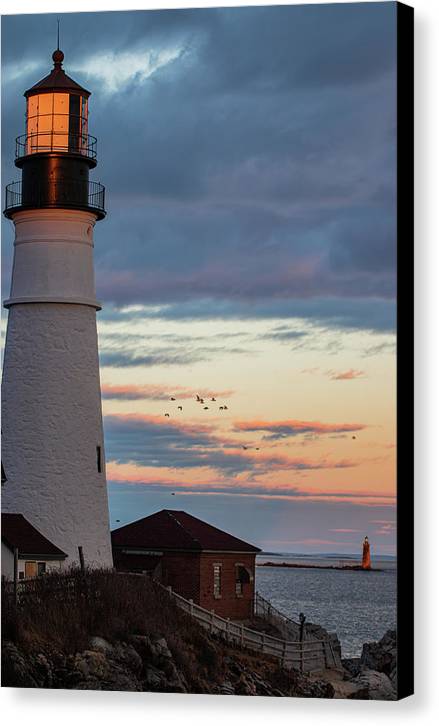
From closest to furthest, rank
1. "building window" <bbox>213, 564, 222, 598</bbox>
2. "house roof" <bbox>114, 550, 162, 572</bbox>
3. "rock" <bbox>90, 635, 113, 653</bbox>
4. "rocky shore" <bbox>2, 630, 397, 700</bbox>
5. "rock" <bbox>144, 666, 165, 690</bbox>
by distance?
"rocky shore" <bbox>2, 630, 397, 700</bbox> → "rock" <bbox>144, 666, 165, 690</bbox> → "rock" <bbox>90, 635, 113, 653</bbox> → "house roof" <bbox>114, 550, 162, 572</bbox> → "building window" <bbox>213, 564, 222, 598</bbox>

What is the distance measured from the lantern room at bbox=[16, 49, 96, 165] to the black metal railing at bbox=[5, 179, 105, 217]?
0.30 metres

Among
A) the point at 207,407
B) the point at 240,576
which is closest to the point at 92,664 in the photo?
the point at 207,407

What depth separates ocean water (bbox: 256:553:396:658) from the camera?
A: 37.4 ft

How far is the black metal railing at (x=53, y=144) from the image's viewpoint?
13.0 m

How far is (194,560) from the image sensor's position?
1432cm

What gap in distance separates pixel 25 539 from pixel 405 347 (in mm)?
4549

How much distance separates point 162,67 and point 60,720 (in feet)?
15.5


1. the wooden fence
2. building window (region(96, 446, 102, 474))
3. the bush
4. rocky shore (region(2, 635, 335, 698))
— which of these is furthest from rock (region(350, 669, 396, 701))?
building window (region(96, 446, 102, 474))

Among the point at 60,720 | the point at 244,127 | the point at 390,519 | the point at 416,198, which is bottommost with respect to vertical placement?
the point at 60,720

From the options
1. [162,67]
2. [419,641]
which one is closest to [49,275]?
[162,67]

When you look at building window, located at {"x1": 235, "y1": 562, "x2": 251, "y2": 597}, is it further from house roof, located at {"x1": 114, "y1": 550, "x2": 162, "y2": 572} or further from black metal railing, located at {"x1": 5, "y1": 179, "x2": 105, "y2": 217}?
black metal railing, located at {"x1": 5, "y1": 179, "x2": 105, "y2": 217}

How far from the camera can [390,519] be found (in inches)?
403

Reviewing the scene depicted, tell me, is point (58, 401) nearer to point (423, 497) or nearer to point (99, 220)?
point (99, 220)

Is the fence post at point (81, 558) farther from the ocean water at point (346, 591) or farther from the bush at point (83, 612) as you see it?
the ocean water at point (346, 591)
